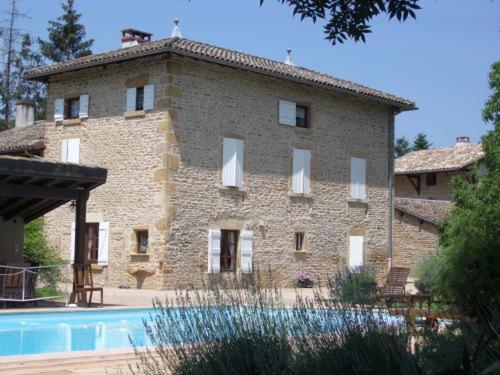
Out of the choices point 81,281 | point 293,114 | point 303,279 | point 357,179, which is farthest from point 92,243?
point 357,179

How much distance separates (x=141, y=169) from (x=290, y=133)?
14.5 ft

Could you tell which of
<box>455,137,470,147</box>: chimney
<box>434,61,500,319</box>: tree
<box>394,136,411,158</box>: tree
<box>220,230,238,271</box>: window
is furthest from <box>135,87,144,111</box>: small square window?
<box>394,136,411,158</box>: tree

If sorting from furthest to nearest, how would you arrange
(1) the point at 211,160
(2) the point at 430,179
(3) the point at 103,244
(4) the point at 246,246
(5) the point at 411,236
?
(2) the point at 430,179 < (5) the point at 411,236 < (4) the point at 246,246 < (3) the point at 103,244 < (1) the point at 211,160

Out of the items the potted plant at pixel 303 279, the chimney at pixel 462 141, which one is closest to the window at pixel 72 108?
the potted plant at pixel 303 279

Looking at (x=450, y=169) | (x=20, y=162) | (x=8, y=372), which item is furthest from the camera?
(x=450, y=169)

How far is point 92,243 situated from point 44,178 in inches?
275

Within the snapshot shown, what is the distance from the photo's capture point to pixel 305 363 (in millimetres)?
3525

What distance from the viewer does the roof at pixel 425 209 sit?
25109 mm

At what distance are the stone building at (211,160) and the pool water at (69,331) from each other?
5.02m

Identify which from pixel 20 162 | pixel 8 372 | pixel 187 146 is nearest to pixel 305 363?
pixel 8 372

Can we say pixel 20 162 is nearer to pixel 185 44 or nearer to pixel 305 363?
pixel 185 44

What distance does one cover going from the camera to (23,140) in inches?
859

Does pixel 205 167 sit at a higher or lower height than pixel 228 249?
higher

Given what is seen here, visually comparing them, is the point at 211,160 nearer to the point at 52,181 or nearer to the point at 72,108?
the point at 72,108
